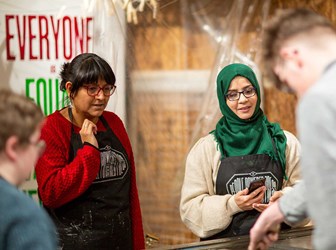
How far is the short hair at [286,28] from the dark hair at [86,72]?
114 centimetres

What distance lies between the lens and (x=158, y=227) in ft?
13.3

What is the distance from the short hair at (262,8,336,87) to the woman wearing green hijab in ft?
3.76

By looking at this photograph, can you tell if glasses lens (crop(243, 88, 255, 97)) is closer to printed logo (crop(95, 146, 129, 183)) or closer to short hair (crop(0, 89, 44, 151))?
printed logo (crop(95, 146, 129, 183))

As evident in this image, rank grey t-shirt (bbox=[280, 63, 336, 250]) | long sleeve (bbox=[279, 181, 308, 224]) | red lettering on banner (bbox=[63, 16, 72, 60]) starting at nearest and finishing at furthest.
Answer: grey t-shirt (bbox=[280, 63, 336, 250]) → long sleeve (bbox=[279, 181, 308, 224]) → red lettering on banner (bbox=[63, 16, 72, 60])

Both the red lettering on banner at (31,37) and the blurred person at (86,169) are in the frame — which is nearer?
the blurred person at (86,169)

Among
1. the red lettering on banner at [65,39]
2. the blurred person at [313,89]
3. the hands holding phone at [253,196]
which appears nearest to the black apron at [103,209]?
the hands holding phone at [253,196]

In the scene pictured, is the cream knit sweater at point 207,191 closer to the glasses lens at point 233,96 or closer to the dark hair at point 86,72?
the glasses lens at point 233,96

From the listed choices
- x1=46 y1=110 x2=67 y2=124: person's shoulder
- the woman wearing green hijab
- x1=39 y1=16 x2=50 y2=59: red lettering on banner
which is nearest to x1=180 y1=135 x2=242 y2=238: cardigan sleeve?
the woman wearing green hijab

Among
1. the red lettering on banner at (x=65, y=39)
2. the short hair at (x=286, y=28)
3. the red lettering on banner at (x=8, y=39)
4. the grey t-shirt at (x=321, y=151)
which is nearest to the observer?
the grey t-shirt at (x=321, y=151)

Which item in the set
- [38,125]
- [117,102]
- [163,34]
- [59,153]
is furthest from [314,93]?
[163,34]

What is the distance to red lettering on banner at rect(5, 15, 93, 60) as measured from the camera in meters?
3.46

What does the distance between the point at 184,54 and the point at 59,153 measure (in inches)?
61.7

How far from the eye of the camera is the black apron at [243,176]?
293 centimetres

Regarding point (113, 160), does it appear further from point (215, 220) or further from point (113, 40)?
point (113, 40)
